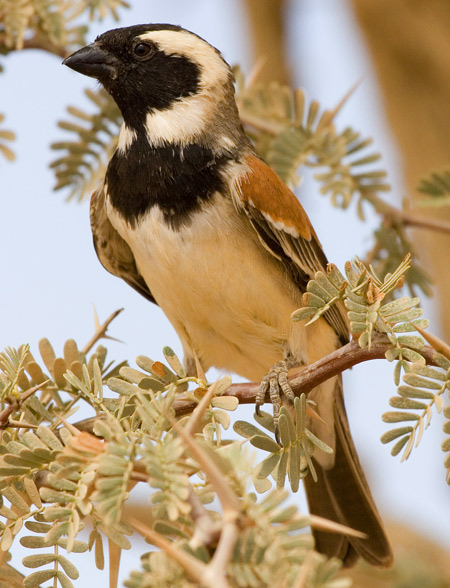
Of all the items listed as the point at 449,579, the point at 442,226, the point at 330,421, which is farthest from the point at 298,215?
the point at 449,579

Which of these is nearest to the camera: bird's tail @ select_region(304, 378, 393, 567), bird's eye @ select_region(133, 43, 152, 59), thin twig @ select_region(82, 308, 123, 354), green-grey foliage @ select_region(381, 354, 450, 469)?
green-grey foliage @ select_region(381, 354, 450, 469)

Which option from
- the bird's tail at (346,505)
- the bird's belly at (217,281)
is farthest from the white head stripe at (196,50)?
the bird's tail at (346,505)

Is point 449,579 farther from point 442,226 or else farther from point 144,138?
point 144,138

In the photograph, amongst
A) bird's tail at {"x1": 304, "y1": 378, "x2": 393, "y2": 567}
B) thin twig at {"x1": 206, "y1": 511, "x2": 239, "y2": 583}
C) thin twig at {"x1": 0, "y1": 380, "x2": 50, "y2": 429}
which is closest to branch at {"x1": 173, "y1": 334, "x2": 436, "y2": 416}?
thin twig at {"x1": 0, "y1": 380, "x2": 50, "y2": 429}

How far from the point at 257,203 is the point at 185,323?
552 mm

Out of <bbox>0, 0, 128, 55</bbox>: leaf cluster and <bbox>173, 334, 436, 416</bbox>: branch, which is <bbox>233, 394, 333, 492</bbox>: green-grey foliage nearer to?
<bbox>173, 334, 436, 416</bbox>: branch

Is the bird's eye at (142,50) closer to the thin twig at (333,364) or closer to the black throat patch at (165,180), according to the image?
the black throat patch at (165,180)

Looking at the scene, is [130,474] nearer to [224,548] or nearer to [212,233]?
[224,548]

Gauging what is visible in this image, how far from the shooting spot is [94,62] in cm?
315

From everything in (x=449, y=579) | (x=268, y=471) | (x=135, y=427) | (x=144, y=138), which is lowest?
(x=449, y=579)

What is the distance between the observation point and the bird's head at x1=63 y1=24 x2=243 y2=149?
124 inches

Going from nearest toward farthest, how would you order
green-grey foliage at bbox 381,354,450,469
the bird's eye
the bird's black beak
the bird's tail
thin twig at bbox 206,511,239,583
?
thin twig at bbox 206,511,239,583, green-grey foliage at bbox 381,354,450,469, the bird's tail, the bird's black beak, the bird's eye

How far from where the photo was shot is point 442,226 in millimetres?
2982

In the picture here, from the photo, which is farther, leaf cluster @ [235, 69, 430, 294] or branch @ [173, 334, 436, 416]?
leaf cluster @ [235, 69, 430, 294]
